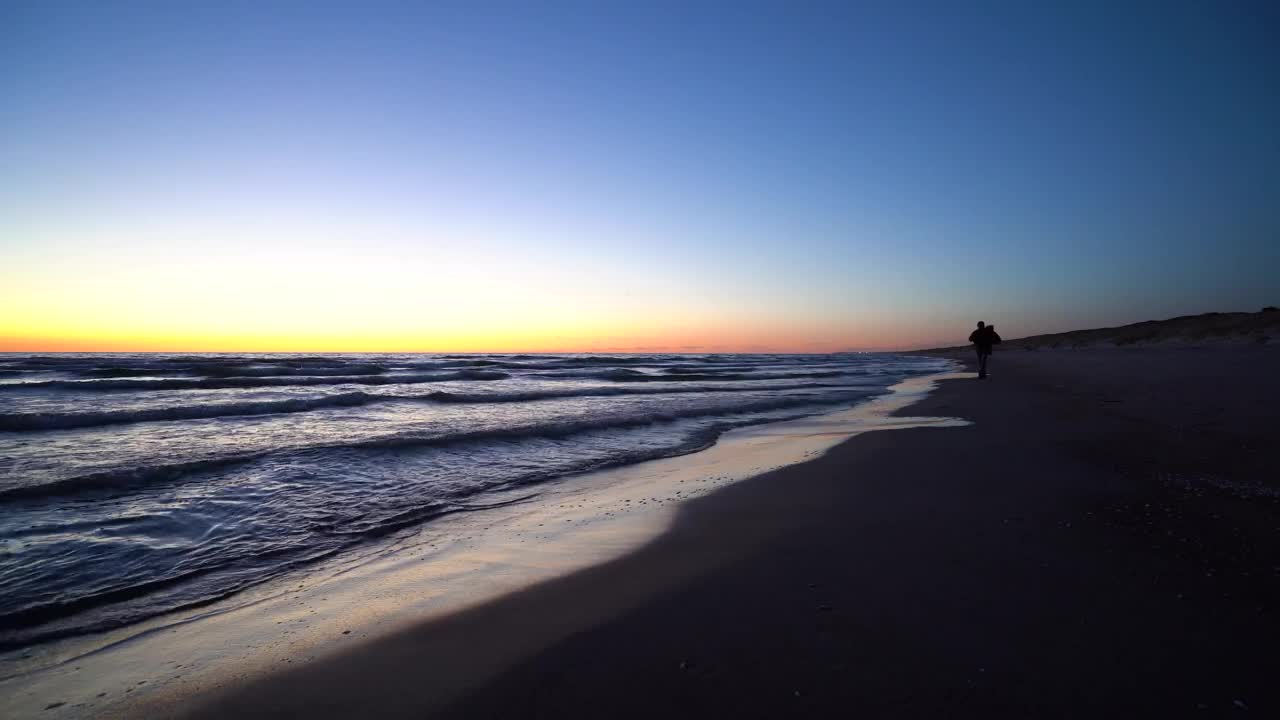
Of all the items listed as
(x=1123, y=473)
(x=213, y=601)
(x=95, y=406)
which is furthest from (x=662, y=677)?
(x=95, y=406)

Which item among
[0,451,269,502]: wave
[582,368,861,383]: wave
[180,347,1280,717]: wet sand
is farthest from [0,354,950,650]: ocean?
[582,368,861,383]: wave

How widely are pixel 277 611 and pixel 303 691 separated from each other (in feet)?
4.13

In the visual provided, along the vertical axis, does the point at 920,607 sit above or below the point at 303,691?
above

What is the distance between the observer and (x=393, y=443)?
30.6 ft

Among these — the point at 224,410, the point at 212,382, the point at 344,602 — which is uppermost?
the point at 212,382

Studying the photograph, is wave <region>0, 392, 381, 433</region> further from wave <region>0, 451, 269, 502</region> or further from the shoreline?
the shoreline

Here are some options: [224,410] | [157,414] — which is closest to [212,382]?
[224,410]

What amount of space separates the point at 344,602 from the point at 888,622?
129 inches

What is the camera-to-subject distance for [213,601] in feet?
12.2

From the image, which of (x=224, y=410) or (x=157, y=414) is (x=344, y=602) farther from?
(x=224, y=410)

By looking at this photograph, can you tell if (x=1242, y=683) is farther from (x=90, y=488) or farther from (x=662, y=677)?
(x=90, y=488)

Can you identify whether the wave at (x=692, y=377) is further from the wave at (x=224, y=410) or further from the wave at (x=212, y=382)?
the wave at (x=224, y=410)

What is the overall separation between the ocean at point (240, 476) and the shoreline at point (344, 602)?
35cm

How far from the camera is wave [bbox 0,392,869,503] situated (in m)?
6.43
